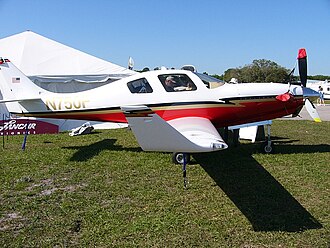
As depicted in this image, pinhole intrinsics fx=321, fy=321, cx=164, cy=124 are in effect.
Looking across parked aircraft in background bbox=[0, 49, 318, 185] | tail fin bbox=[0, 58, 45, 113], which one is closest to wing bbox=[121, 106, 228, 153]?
parked aircraft in background bbox=[0, 49, 318, 185]

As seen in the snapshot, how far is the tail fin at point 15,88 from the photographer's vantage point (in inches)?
331

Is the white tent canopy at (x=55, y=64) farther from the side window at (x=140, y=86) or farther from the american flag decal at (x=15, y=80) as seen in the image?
the side window at (x=140, y=86)

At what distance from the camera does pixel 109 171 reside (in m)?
6.36

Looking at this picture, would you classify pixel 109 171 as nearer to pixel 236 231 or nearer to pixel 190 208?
pixel 190 208

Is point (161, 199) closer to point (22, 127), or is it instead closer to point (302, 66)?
point (302, 66)

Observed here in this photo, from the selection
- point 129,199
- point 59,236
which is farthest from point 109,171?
point 59,236

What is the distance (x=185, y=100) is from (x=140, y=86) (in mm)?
1127

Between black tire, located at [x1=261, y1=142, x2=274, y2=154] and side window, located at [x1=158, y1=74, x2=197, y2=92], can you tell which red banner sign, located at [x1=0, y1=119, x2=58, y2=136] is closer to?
side window, located at [x1=158, y1=74, x2=197, y2=92]

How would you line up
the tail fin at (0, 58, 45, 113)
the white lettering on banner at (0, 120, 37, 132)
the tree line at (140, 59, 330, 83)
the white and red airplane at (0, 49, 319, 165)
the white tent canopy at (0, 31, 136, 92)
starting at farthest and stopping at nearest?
Result: the tree line at (140, 59, 330, 83) < the white tent canopy at (0, 31, 136, 92) < the white lettering on banner at (0, 120, 37, 132) < the tail fin at (0, 58, 45, 113) < the white and red airplane at (0, 49, 319, 165)

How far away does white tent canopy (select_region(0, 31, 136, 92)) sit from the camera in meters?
11.5

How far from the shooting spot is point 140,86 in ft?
24.5

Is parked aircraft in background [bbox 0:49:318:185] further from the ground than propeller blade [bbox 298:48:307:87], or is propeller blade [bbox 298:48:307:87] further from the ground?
propeller blade [bbox 298:48:307:87]

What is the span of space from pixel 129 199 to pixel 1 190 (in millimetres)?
2146

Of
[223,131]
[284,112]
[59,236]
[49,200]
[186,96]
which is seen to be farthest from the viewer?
[223,131]
